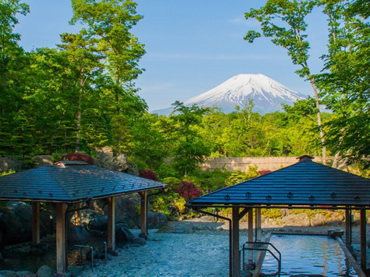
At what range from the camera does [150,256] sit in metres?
11.7

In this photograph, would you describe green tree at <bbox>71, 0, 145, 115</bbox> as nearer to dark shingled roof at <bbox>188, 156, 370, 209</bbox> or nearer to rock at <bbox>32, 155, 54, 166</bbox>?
rock at <bbox>32, 155, 54, 166</bbox>

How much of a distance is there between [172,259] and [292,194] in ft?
16.6

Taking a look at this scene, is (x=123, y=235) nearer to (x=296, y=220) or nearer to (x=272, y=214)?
(x=272, y=214)

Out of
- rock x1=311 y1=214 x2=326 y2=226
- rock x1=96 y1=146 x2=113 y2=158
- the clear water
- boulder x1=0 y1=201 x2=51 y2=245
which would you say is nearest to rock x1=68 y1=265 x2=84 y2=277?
boulder x1=0 y1=201 x2=51 y2=245

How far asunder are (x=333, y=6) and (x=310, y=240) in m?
16.3

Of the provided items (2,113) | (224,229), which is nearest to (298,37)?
(224,229)

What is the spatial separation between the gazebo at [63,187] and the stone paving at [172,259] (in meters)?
1.10

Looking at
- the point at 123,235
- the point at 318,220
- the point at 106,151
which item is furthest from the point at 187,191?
→ the point at 123,235

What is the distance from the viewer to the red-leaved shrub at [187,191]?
68.7ft

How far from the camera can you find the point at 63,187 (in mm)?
Result: 9633

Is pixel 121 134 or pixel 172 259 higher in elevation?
pixel 121 134

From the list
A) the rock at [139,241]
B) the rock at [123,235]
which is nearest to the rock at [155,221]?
the rock at [123,235]

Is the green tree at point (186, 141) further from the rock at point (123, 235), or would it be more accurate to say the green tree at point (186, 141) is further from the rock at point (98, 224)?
the rock at point (123, 235)

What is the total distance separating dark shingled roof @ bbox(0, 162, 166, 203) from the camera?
366 inches
